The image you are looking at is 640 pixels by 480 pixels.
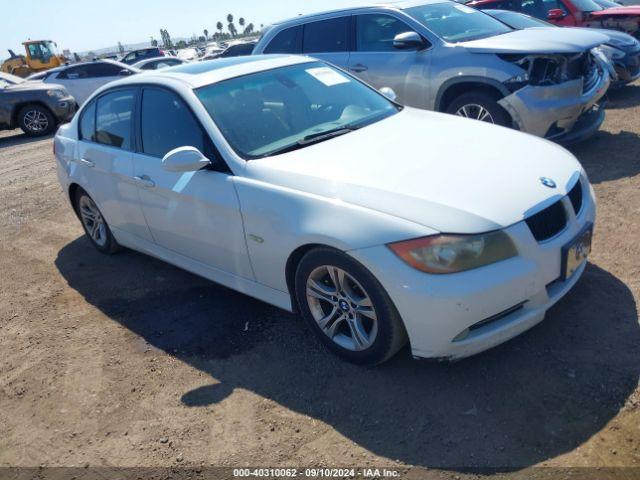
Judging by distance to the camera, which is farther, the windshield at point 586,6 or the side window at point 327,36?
the windshield at point 586,6

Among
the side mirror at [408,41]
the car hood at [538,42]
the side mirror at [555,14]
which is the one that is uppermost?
the side mirror at [408,41]

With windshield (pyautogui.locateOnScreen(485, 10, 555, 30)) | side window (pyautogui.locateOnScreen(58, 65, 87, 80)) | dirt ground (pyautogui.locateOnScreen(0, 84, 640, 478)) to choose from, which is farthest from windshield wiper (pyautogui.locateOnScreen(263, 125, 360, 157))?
side window (pyautogui.locateOnScreen(58, 65, 87, 80))

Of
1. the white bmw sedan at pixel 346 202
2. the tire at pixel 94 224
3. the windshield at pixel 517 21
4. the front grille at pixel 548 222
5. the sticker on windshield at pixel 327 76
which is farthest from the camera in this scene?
the windshield at pixel 517 21

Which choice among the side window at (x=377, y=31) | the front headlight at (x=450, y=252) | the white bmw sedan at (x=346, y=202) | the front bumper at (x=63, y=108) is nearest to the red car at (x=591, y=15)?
the side window at (x=377, y=31)

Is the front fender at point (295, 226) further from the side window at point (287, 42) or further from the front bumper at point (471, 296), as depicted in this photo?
the side window at point (287, 42)

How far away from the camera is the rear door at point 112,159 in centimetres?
444

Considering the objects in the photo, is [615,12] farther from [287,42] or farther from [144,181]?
[144,181]

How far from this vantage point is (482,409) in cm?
281

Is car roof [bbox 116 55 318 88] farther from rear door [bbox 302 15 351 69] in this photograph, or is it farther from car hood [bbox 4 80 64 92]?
car hood [bbox 4 80 64 92]

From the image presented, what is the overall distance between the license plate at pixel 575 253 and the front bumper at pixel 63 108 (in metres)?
13.7

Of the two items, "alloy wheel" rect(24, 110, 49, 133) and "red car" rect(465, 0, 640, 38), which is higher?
"red car" rect(465, 0, 640, 38)

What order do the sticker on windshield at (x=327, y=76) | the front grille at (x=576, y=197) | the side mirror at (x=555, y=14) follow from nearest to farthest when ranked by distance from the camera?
the front grille at (x=576, y=197), the sticker on windshield at (x=327, y=76), the side mirror at (x=555, y=14)

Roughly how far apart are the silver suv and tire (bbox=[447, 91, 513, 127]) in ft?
0.03

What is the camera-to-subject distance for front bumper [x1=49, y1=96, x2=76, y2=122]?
13875 millimetres
